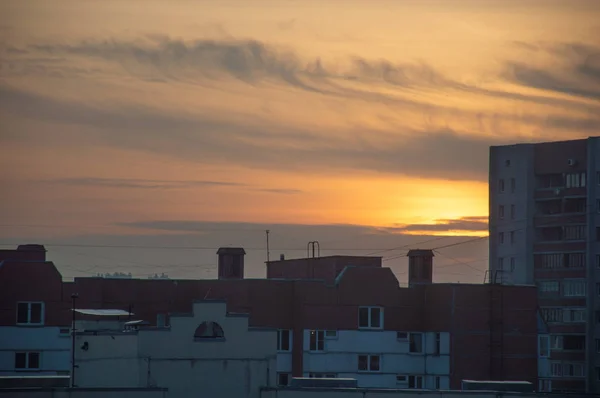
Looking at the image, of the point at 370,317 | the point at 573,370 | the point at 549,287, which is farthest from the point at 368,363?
the point at 549,287

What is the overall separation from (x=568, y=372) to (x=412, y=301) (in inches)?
2505

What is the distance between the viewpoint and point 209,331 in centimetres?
6506

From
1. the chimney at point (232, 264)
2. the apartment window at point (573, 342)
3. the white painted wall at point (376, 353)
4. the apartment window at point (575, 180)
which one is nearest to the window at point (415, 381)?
the white painted wall at point (376, 353)

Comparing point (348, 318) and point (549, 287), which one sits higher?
point (549, 287)

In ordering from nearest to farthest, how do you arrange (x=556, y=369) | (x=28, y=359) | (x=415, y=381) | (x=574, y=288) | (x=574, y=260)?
(x=28, y=359)
(x=415, y=381)
(x=574, y=288)
(x=556, y=369)
(x=574, y=260)

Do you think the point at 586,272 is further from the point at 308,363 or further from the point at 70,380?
the point at 70,380

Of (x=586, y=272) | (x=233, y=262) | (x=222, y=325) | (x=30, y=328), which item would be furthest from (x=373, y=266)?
(x=586, y=272)

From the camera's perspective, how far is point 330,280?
321 ft

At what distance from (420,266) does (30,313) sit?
104 feet

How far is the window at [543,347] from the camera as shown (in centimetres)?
9350

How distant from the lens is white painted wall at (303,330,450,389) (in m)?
92.6

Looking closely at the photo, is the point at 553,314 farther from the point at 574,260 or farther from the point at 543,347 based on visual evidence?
the point at 543,347

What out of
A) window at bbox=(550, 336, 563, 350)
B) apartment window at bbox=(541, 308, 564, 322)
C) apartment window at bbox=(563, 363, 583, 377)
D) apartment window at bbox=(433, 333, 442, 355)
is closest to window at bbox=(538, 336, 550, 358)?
apartment window at bbox=(433, 333, 442, 355)

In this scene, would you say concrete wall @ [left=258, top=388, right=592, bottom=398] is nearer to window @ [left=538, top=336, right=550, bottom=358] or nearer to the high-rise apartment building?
window @ [left=538, top=336, right=550, bottom=358]
